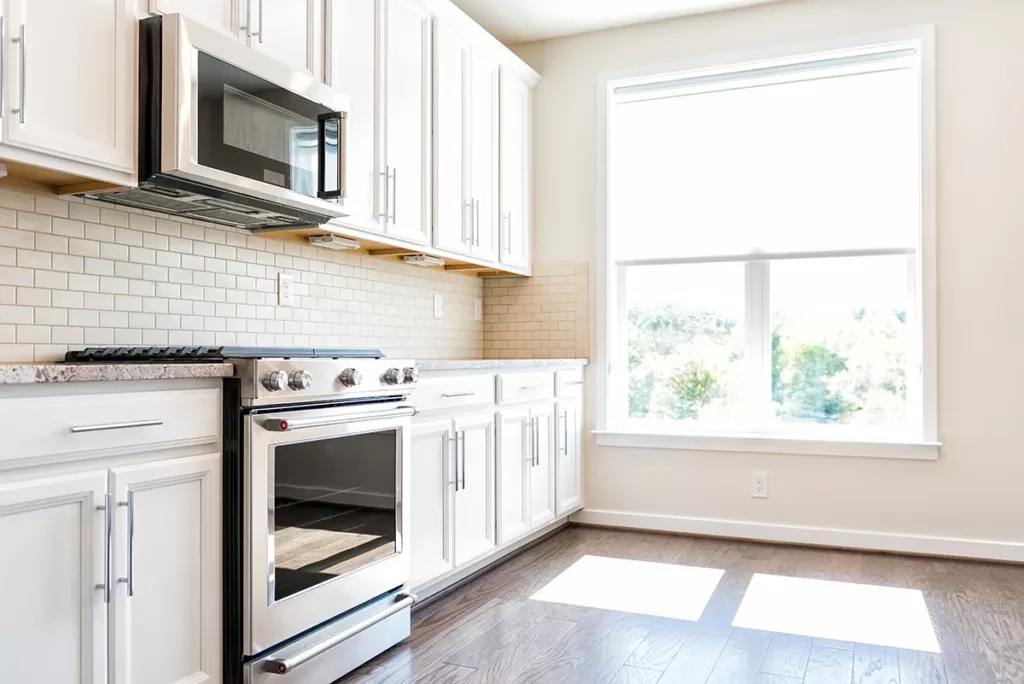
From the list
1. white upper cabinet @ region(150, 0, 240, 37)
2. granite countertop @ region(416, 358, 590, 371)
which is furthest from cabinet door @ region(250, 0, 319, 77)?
granite countertop @ region(416, 358, 590, 371)

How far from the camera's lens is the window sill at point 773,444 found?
3689mm

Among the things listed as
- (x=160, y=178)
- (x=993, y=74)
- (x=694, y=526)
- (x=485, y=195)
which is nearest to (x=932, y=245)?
(x=993, y=74)

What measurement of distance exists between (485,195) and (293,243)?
1161 millimetres

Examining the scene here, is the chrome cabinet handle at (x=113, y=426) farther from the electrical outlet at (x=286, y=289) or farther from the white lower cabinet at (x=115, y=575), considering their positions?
the electrical outlet at (x=286, y=289)

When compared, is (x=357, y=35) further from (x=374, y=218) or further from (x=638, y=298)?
(x=638, y=298)

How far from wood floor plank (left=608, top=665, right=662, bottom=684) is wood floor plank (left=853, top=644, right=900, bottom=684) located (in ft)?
1.83

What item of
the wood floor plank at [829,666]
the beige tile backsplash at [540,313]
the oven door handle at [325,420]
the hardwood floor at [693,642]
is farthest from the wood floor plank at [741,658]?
the beige tile backsplash at [540,313]

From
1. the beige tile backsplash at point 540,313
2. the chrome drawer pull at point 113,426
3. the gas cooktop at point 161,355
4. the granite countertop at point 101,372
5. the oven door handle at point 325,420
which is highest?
the beige tile backsplash at point 540,313

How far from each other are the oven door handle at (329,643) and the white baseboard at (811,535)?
1.83 metres

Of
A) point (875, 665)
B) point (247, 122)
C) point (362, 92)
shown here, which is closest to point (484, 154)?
point (362, 92)

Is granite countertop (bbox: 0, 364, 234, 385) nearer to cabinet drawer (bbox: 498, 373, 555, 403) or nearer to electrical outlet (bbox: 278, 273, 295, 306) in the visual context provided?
electrical outlet (bbox: 278, 273, 295, 306)

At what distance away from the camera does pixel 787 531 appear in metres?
3.90

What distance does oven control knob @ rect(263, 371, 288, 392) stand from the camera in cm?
200

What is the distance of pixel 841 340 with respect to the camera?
390cm
